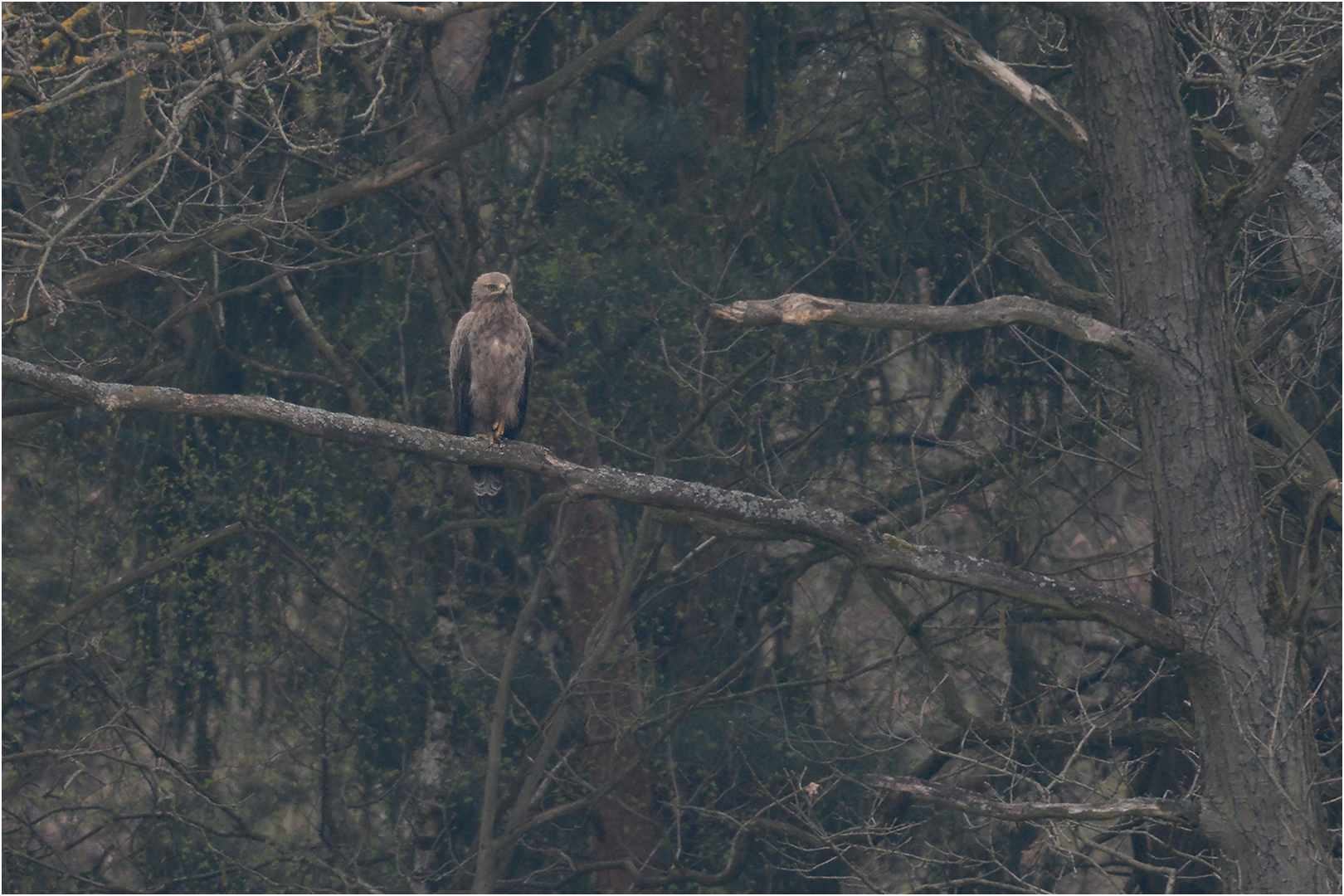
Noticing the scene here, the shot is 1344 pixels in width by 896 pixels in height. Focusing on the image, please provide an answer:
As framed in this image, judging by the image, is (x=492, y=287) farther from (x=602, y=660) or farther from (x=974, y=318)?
(x=974, y=318)

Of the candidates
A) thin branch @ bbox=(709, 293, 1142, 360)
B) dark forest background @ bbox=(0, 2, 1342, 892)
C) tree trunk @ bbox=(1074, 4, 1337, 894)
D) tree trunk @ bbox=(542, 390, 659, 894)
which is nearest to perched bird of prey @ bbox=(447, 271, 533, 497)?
dark forest background @ bbox=(0, 2, 1342, 892)

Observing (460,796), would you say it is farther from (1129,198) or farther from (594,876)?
(1129,198)

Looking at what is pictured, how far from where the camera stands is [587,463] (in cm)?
817

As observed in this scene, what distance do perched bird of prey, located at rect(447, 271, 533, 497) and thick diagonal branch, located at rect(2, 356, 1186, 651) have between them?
2038 mm

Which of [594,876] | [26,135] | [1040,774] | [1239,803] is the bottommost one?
[594,876]

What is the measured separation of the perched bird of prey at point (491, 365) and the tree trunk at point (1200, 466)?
288 centimetres

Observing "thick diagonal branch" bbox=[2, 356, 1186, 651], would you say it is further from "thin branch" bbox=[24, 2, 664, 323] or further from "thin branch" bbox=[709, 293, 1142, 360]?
"thin branch" bbox=[24, 2, 664, 323]

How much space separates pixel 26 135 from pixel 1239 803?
693 centimetres

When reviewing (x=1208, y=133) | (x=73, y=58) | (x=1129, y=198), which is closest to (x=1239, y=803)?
(x=1129, y=198)

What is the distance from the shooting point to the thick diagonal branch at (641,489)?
194 inches

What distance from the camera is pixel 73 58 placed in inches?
225

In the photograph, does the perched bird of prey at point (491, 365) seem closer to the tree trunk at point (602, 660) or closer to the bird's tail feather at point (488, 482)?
the bird's tail feather at point (488, 482)

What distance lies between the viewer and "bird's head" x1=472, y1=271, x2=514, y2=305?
23.4ft

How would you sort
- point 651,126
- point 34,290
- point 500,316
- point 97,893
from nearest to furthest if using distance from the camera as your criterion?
point 34,290 → point 500,316 → point 97,893 → point 651,126
